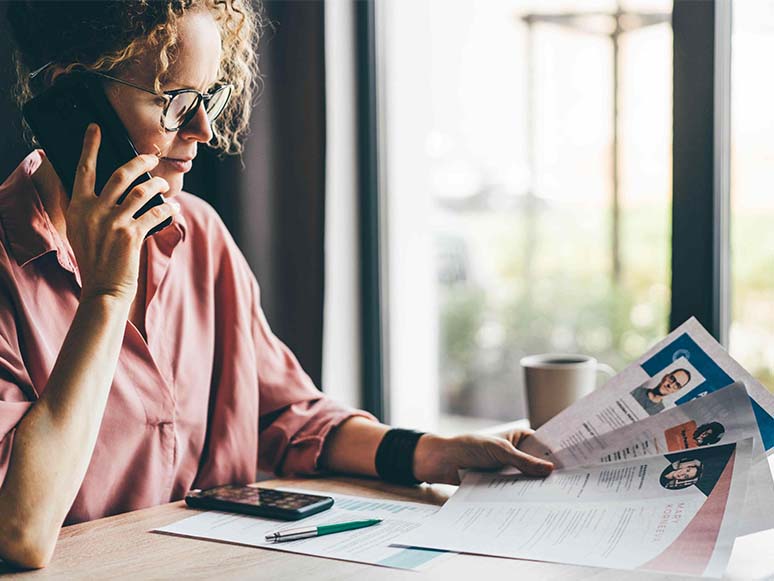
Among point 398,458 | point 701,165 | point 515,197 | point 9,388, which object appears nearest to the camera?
point 9,388

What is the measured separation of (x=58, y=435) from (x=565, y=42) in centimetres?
219

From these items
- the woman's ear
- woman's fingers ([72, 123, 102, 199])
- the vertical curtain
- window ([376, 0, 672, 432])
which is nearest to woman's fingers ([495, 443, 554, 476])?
A: woman's fingers ([72, 123, 102, 199])

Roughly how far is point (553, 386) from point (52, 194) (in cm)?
73

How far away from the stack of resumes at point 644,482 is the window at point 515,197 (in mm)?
1064

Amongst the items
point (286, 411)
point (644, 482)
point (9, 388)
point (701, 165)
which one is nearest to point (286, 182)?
point (286, 411)

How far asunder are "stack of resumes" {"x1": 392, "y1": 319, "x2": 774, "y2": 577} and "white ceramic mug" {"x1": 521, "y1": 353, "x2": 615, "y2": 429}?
0.16 meters

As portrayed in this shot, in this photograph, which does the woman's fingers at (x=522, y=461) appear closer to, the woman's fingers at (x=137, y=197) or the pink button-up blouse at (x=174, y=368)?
the pink button-up blouse at (x=174, y=368)

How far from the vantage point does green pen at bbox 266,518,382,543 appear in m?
0.89

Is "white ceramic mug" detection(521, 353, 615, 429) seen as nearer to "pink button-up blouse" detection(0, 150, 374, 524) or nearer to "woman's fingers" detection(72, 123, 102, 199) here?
"pink button-up blouse" detection(0, 150, 374, 524)

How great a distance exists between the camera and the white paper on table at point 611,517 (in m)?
0.79

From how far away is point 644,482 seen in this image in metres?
0.95

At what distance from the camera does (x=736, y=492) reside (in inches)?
Result: 33.8

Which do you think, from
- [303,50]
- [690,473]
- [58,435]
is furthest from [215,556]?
[303,50]

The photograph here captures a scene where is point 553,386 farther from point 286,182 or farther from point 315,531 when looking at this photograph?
point 286,182
